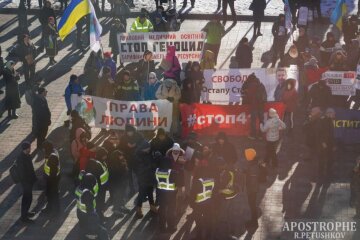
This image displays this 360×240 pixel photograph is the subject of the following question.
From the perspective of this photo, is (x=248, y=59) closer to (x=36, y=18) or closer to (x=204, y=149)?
(x=204, y=149)

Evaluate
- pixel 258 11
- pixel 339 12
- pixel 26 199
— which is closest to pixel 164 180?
pixel 26 199

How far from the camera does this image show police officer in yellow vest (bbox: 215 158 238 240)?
46.1ft

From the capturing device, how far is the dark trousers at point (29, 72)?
2148 cm

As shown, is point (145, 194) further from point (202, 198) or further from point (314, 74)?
point (314, 74)

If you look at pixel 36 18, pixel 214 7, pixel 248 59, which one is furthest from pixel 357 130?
pixel 36 18

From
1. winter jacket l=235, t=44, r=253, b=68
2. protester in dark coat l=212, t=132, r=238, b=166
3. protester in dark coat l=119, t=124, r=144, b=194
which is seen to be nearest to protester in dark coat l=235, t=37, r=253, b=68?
winter jacket l=235, t=44, r=253, b=68

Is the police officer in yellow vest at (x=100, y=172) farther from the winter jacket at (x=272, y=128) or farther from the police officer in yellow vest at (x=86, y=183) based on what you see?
the winter jacket at (x=272, y=128)

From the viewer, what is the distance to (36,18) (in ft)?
92.1

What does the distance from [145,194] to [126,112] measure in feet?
11.5

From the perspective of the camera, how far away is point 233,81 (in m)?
19.2

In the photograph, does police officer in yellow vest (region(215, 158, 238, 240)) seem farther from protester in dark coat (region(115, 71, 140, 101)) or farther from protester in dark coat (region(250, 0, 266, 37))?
protester in dark coat (region(250, 0, 266, 37))

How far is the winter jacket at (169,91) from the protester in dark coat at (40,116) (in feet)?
8.23

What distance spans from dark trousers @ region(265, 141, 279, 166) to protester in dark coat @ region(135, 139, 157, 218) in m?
2.92

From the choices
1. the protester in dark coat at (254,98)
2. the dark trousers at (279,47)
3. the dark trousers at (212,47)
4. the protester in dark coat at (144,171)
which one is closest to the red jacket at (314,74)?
the protester in dark coat at (254,98)
